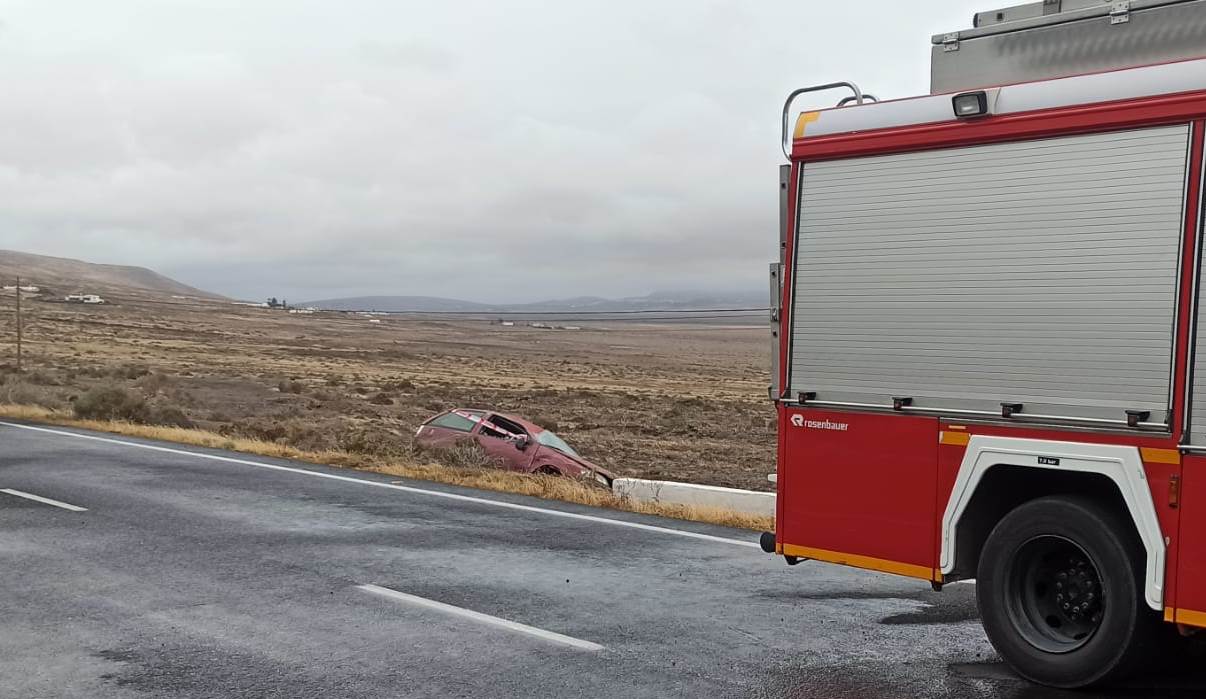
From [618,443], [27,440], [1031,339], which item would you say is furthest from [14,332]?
[1031,339]

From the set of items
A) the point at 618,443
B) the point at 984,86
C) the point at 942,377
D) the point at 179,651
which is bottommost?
the point at 618,443

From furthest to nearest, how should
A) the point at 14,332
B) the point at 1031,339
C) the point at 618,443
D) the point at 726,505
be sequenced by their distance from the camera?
the point at 14,332 < the point at 618,443 < the point at 726,505 < the point at 1031,339

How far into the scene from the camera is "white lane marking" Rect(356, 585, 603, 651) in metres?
7.02

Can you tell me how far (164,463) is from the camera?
16.1 m

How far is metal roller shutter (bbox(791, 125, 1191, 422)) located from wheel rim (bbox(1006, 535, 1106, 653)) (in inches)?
32.5

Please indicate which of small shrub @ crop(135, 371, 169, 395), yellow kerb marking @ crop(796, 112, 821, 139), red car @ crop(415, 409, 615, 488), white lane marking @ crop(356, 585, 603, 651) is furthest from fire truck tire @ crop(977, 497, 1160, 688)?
small shrub @ crop(135, 371, 169, 395)

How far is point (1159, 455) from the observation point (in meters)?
5.62

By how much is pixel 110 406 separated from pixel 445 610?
20.7m

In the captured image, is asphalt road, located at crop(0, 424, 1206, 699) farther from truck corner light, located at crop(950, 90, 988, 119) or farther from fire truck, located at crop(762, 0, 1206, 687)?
truck corner light, located at crop(950, 90, 988, 119)

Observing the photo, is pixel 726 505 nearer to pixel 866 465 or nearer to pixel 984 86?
pixel 866 465

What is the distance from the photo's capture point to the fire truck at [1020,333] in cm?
570

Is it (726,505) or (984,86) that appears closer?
(984,86)

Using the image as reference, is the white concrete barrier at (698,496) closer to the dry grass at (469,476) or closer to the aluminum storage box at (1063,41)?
the dry grass at (469,476)

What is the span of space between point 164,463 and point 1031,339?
43.3 ft
